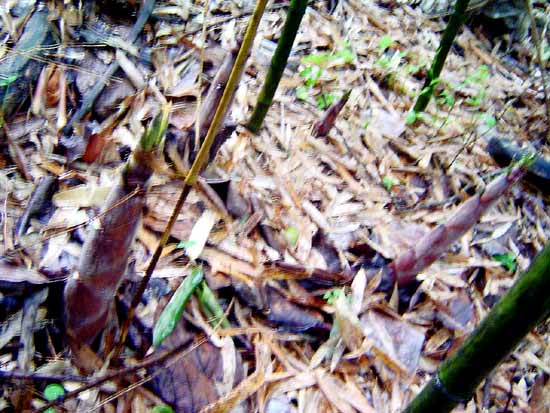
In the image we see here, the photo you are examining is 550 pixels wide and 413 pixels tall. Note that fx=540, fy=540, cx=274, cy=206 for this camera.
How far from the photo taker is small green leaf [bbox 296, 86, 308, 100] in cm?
234

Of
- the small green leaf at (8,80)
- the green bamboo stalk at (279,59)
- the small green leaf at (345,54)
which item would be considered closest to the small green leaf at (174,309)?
the green bamboo stalk at (279,59)

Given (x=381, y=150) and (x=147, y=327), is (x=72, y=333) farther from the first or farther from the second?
(x=381, y=150)

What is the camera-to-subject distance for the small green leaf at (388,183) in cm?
218

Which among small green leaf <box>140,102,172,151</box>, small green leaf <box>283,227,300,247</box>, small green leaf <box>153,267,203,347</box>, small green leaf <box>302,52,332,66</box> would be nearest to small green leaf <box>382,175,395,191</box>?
small green leaf <box>283,227,300,247</box>

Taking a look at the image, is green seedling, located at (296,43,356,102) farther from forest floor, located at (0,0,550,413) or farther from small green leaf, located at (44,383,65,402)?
small green leaf, located at (44,383,65,402)

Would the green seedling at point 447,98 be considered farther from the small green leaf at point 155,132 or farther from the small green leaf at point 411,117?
the small green leaf at point 155,132

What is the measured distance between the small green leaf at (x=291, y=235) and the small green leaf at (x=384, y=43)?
1337 millimetres

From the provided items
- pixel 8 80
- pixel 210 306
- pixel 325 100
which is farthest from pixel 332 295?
pixel 8 80

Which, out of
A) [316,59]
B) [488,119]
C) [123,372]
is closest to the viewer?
[123,372]

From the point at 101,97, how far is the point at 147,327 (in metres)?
0.89

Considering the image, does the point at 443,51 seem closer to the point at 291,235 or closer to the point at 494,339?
the point at 291,235

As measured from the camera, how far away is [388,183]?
85.9 inches

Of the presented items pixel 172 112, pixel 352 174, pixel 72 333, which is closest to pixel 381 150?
pixel 352 174

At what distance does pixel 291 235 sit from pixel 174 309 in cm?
55
